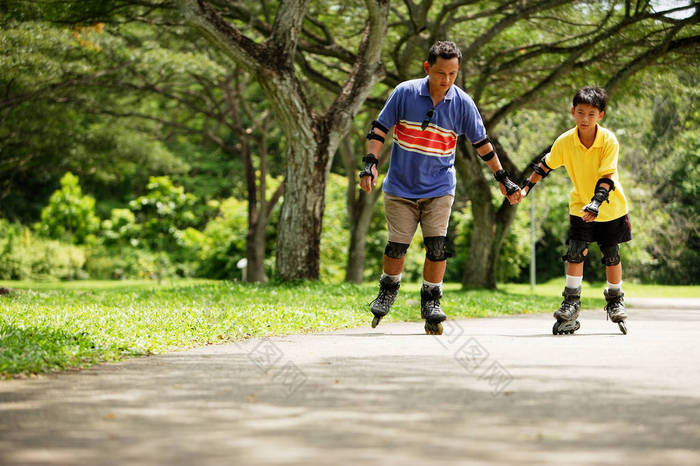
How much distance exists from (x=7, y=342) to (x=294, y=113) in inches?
335

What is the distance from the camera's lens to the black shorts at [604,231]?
25.0ft

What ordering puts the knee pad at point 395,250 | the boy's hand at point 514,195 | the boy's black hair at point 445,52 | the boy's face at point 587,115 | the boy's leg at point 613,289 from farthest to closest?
the boy's leg at point 613,289, the boy's face at point 587,115, the boy's hand at point 514,195, the knee pad at point 395,250, the boy's black hair at point 445,52

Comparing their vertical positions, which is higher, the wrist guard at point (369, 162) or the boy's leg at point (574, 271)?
the wrist guard at point (369, 162)

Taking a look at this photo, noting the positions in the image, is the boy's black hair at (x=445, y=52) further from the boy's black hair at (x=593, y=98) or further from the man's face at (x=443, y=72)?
the boy's black hair at (x=593, y=98)

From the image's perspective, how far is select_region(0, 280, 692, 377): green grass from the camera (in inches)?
227

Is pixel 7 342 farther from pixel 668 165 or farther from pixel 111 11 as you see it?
pixel 668 165

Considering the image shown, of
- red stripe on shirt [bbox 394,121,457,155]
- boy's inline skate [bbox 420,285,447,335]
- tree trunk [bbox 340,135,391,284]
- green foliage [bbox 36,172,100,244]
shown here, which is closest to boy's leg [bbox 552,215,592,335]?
boy's inline skate [bbox 420,285,447,335]

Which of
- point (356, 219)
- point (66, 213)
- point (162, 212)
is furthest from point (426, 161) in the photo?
point (66, 213)

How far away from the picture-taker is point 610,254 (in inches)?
303

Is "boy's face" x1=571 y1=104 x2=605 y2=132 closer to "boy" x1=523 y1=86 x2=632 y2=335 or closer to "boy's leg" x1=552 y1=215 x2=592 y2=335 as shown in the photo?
"boy" x1=523 y1=86 x2=632 y2=335

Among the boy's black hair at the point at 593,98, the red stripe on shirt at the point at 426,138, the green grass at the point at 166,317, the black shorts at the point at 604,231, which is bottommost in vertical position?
the green grass at the point at 166,317

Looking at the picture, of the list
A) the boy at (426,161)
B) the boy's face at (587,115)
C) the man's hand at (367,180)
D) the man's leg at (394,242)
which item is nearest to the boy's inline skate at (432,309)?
the boy at (426,161)

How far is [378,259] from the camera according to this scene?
37.1m

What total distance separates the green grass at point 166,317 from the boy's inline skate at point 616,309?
226 cm
